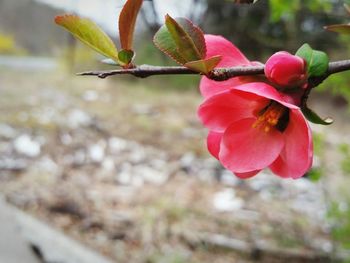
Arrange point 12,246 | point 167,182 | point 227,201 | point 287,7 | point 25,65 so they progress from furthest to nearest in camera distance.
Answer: point 25,65 < point 167,182 < point 227,201 < point 12,246 < point 287,7

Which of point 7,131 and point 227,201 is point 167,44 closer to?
point 227,201

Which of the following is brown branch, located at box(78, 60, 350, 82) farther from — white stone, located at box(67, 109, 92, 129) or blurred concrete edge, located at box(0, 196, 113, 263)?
white stone, located at box(67, 109, 92, 129)

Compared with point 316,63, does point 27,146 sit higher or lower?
lower

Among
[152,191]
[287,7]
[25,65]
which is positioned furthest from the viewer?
[25,65]

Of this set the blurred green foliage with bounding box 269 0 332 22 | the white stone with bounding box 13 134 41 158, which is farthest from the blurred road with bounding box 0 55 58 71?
the blurred green foliage with bounding box 269 0 332 22

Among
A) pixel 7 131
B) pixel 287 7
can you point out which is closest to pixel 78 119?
pixel 7 131

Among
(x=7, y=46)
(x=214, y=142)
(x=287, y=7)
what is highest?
(x=287, y=7)

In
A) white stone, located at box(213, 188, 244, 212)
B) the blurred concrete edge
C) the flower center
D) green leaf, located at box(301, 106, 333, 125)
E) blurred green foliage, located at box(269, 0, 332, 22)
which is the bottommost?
white stone, located at box(213, 188, 244, 212)

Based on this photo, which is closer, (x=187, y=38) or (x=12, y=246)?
(x=187, y=38)
